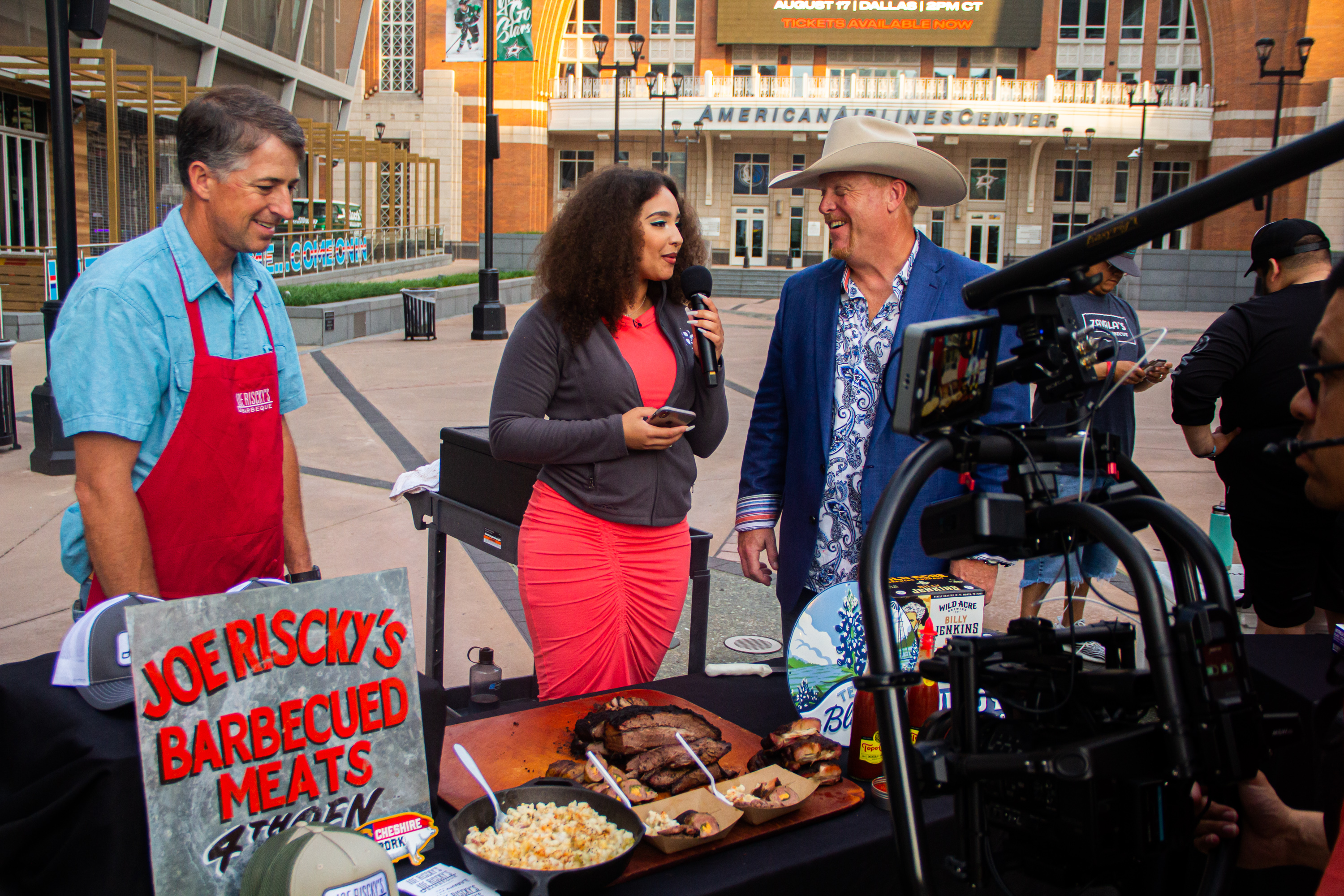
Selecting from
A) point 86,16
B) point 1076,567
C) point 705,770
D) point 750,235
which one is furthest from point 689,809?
point 750,235

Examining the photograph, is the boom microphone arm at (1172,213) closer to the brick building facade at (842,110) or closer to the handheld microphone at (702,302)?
the handheld microphone at (702,302)

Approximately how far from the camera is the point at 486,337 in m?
17.6

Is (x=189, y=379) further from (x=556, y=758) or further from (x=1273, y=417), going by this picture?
(x=1273, y=417)

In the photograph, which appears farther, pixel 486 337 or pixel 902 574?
pixel 486 337

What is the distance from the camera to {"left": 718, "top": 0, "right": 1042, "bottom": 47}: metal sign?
44.7 metres

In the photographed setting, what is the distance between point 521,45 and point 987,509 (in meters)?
44.6

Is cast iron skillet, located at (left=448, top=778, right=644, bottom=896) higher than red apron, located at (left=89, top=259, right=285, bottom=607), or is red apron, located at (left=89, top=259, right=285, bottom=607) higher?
red apron, located at (left=89, top=259, right=285, bottom=607)

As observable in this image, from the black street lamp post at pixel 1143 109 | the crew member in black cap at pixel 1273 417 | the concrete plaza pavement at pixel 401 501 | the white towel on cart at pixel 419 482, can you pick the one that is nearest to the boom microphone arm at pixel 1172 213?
the concrete plaza pavement at pixel 401 501

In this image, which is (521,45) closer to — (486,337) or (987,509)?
(486,337)

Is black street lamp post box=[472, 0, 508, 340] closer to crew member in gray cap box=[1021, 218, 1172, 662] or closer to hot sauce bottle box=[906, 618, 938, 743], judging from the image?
crew member in gray cap box=[1021, 218, 1172, 662]

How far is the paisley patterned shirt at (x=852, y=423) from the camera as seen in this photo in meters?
2.88

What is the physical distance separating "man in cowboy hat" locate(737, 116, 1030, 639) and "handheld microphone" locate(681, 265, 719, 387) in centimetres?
29

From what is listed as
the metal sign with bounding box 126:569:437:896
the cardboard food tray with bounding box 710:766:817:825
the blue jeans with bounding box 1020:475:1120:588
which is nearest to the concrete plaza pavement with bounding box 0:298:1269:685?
the blue jeans with bounding box 1020:475:1120:588

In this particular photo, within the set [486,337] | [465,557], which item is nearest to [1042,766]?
[465,557]
